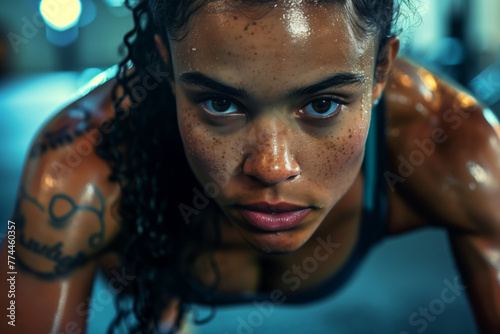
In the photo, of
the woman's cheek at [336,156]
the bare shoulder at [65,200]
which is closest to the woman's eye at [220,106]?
the woman's cheek at [336,156]

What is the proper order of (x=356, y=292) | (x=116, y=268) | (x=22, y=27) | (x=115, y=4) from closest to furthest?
(x=116, y=268) < (x=356, y=292) < (x=115, y=4) < (x=22, y=27)

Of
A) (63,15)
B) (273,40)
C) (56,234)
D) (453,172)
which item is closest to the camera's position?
(273,40)

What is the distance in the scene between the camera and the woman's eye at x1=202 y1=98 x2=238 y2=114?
2.14 ft

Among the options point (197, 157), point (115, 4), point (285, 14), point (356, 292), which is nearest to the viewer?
point (285, 14)

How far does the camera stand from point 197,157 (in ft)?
2.33

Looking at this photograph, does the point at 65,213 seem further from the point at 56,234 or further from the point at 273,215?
the point at 273,215

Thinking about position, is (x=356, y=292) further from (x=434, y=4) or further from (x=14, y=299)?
(x=434, y=4)

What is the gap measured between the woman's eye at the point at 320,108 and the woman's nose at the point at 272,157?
37mm

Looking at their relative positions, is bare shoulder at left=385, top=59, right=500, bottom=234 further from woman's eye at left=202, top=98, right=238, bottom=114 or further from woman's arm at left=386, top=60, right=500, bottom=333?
woman's eye at left=202, top=98, right=238, bottom=114

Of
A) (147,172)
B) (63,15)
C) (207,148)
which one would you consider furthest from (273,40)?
(63,15)

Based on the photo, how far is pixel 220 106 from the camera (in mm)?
659

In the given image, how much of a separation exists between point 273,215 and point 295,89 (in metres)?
0.17

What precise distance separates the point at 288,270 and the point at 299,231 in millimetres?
352

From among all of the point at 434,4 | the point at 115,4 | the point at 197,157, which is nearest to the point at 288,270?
the point at 197,157
